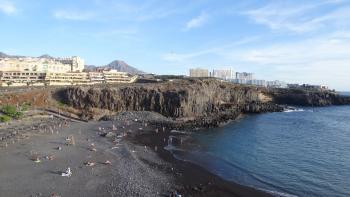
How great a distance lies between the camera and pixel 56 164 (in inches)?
1820

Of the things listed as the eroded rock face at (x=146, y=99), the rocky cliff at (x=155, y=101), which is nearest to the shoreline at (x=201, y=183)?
the rocky cliff at (x=155, y=101)

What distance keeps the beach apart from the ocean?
3745 mm

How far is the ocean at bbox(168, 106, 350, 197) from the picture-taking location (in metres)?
43.3

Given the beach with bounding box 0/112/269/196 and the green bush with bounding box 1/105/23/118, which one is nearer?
the beach with bounding box 0/112/269/196

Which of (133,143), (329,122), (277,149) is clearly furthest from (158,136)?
(329,122)

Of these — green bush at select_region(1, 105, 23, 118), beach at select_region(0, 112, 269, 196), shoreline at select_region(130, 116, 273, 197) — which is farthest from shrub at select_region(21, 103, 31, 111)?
shoreline at select_region(130, 116, 273, 197)

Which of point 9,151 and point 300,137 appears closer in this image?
point 9,151

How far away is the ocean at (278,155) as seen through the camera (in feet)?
142

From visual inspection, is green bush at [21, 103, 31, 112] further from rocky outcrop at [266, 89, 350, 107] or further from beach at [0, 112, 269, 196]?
rocky outcrop at [266, 89, 350, 107]

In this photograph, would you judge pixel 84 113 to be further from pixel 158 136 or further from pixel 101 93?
pixel 158 136

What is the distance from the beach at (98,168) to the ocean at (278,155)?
375 centimetres

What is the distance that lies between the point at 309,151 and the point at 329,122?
42783mm

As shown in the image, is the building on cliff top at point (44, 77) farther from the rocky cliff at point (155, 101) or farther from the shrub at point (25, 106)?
the shrub at point (25, 106)

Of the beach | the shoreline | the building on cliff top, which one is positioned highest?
the building on cliff top
